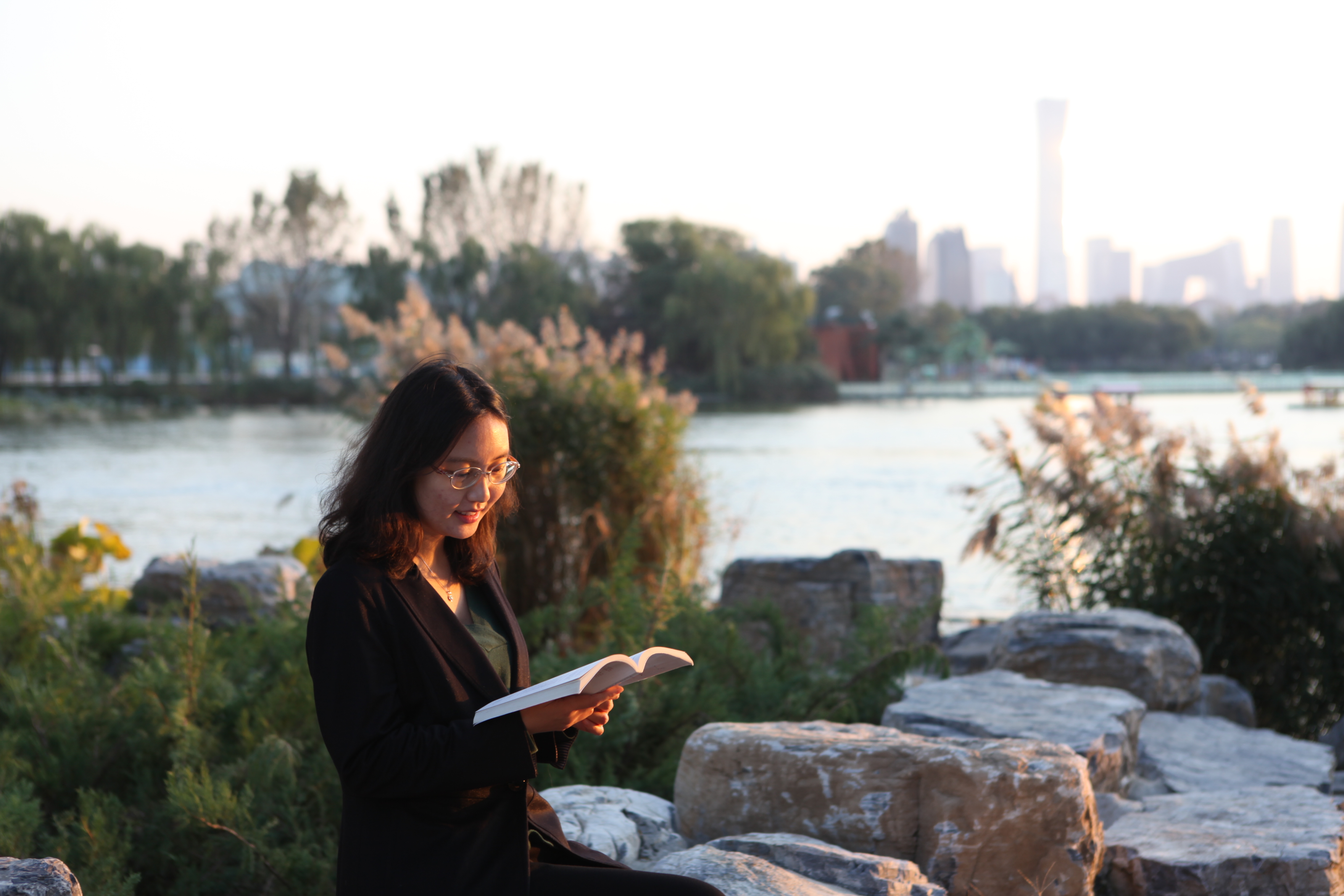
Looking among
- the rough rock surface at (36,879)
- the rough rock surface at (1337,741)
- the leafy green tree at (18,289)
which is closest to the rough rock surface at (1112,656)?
the rough rock surface at (1337,741)

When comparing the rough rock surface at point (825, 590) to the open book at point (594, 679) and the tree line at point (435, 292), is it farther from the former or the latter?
the tree line at point (435, 292)

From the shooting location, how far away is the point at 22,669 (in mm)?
4258

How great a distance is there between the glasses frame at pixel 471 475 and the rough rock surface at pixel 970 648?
14.1 ft

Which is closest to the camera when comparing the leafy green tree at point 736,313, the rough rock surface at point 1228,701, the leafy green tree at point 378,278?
the rough rock surface at point 1228,701

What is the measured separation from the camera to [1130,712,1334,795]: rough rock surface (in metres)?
3.92

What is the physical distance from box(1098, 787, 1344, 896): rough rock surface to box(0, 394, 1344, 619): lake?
7.61 ft

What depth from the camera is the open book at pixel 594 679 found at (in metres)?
1.61

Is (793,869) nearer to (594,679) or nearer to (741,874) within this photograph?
(741,874)

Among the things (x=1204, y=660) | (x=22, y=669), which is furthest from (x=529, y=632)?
(x=1204, y=660)

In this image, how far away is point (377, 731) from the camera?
1721 millimetres

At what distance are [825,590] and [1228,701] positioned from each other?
2150 millimetres

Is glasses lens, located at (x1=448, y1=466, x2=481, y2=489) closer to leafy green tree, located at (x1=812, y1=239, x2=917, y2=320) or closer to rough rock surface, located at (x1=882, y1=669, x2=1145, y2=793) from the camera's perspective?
rough rock surface, located at (x1=882, y1=669, x2=1145, y2=793)

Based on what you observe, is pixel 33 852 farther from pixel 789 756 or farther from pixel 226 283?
pixel 226 283

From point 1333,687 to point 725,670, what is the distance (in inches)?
129
